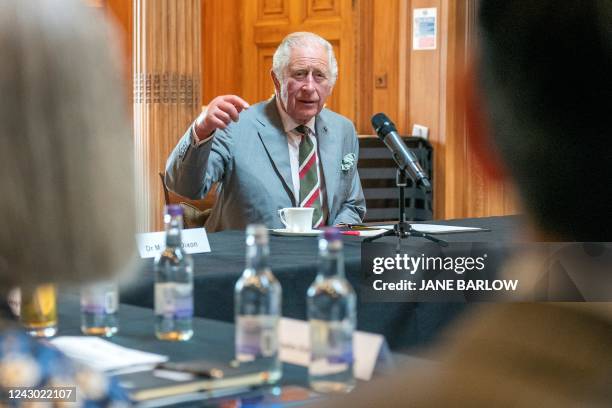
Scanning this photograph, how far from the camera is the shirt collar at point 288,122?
3729 millimetres

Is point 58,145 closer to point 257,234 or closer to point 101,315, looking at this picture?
point 257,234

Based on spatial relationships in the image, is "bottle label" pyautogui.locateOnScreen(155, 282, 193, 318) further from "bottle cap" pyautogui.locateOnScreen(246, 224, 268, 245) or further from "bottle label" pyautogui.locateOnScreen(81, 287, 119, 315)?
"bottle cap" pyautogui.locateOnScreen(246, 224, 268, 245)

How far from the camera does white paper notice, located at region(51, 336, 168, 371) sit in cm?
134

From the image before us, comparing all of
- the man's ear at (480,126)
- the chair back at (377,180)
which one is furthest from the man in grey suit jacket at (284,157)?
the man's ear at (480,126)

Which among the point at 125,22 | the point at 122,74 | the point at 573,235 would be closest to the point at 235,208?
the point at 122,74

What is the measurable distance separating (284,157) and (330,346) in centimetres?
232

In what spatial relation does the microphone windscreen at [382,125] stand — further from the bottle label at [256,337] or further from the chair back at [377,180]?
the chair back at [377,180]

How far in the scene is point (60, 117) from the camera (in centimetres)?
94

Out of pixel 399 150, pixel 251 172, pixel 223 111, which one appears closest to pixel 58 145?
pixel 399 150

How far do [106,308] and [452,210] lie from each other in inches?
202

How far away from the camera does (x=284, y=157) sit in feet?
12.0

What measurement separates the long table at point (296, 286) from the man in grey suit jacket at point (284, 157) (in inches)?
15.4

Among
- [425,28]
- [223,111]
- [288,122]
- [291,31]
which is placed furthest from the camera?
[291,31]

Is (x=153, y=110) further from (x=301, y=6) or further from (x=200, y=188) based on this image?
(x=200, y=188)
